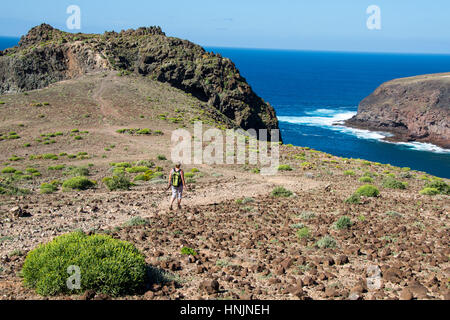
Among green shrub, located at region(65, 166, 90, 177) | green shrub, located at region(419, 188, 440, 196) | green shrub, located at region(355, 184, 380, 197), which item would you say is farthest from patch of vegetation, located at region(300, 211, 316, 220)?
green shrub, located at region(65, 166, 90, 177)

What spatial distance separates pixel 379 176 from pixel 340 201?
962 centimetres

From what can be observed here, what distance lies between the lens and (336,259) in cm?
936

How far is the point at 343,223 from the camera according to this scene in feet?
39.4

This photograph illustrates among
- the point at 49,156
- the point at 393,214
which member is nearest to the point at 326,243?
the point at 393,214

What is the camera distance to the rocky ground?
8023mm

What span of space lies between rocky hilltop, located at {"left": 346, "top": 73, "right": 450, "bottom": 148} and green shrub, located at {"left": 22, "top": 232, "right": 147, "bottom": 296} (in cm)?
10311

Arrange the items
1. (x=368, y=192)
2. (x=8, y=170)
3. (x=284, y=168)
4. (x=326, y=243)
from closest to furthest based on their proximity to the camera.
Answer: (x=326, y=243), (x=368, y=192), (x=8, y=170), (x=284, y=168)

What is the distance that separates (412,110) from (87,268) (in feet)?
380

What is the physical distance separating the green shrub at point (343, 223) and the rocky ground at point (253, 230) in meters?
0.23

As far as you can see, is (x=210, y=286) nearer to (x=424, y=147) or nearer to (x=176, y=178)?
(x=176, y=178)

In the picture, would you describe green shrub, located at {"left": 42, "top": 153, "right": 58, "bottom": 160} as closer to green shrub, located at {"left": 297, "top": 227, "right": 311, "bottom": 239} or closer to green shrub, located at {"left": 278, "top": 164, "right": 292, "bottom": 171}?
green shrub, located at {"left": 278, "top": 164, "right": 292, "bottom": 171}
